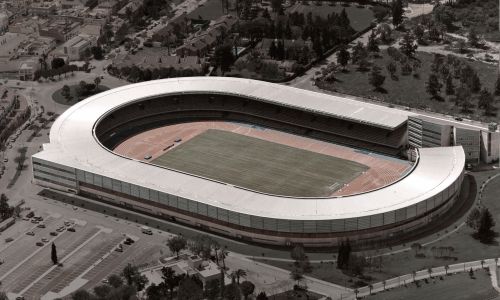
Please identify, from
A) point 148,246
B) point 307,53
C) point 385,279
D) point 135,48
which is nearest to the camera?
point 385,279

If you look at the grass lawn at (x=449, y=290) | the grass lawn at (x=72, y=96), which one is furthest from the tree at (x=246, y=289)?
the grass lawn at (x=72, y=96)

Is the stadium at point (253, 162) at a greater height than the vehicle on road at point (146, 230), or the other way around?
the stadium at point (253, 162)

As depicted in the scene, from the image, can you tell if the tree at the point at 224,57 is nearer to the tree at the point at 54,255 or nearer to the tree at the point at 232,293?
the tree at the point at 54,255

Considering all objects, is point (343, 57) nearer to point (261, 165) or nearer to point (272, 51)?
point (272, 51)

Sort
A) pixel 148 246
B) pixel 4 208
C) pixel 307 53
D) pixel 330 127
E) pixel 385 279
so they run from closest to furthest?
pixel 385 279 → pixel 148 246 → pixel 4 208 → pixel 330 127 → pixel 307 53

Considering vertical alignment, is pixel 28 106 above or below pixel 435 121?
below

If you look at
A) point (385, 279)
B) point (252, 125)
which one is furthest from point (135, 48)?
point (385, 279)

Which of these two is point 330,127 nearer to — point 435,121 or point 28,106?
point 435,121
